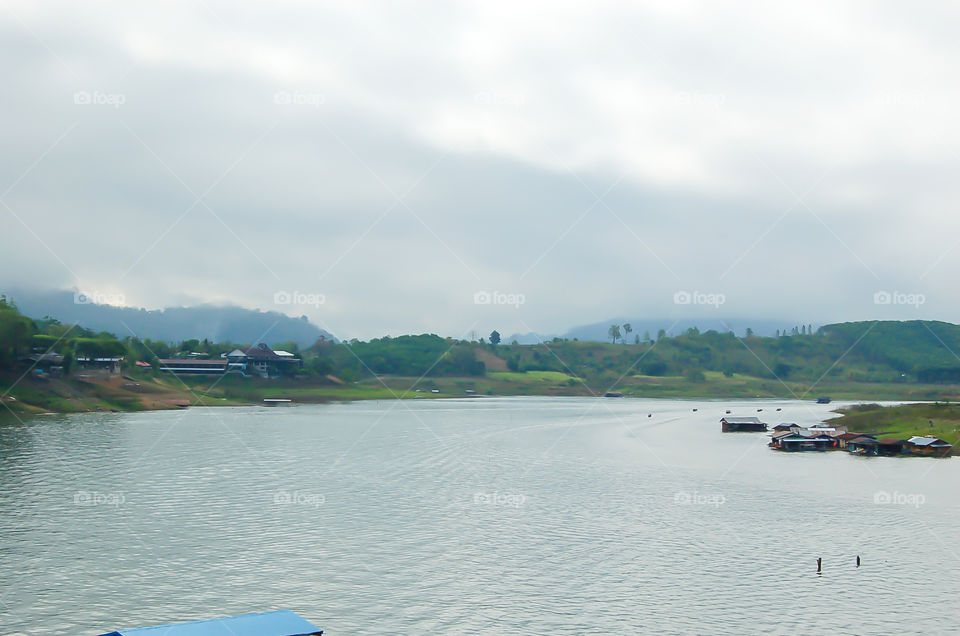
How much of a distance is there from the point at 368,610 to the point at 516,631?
7718 millimetres

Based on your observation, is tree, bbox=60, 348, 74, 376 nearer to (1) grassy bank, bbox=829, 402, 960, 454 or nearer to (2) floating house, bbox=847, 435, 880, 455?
(2) floating house, bbox=847, 435, 880, 455

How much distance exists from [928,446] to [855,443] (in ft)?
33.6

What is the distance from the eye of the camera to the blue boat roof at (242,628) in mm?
28906

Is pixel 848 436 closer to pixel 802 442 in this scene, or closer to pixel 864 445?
pixel 802 442

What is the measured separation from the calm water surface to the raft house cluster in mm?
6648

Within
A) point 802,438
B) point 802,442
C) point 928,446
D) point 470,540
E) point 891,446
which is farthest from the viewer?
point 802,438

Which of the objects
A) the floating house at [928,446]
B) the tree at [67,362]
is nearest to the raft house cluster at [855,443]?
the floating house at [928,446]

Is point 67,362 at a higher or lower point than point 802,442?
higher

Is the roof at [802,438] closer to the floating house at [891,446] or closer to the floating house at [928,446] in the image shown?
the floating house at [891,446]

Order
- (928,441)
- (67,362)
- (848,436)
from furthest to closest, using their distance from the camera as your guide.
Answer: (67,362) < (848,436) < (928,441)

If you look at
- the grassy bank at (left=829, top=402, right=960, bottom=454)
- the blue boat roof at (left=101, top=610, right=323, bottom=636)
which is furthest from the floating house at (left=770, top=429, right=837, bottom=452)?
the blue boat roof at (left=101, top=610, right=323, bottom=636)

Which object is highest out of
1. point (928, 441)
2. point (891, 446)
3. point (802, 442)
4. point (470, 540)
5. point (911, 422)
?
point (911, 422)

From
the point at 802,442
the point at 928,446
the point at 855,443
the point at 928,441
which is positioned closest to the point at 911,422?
the point at 855,443

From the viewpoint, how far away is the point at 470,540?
53.3m
